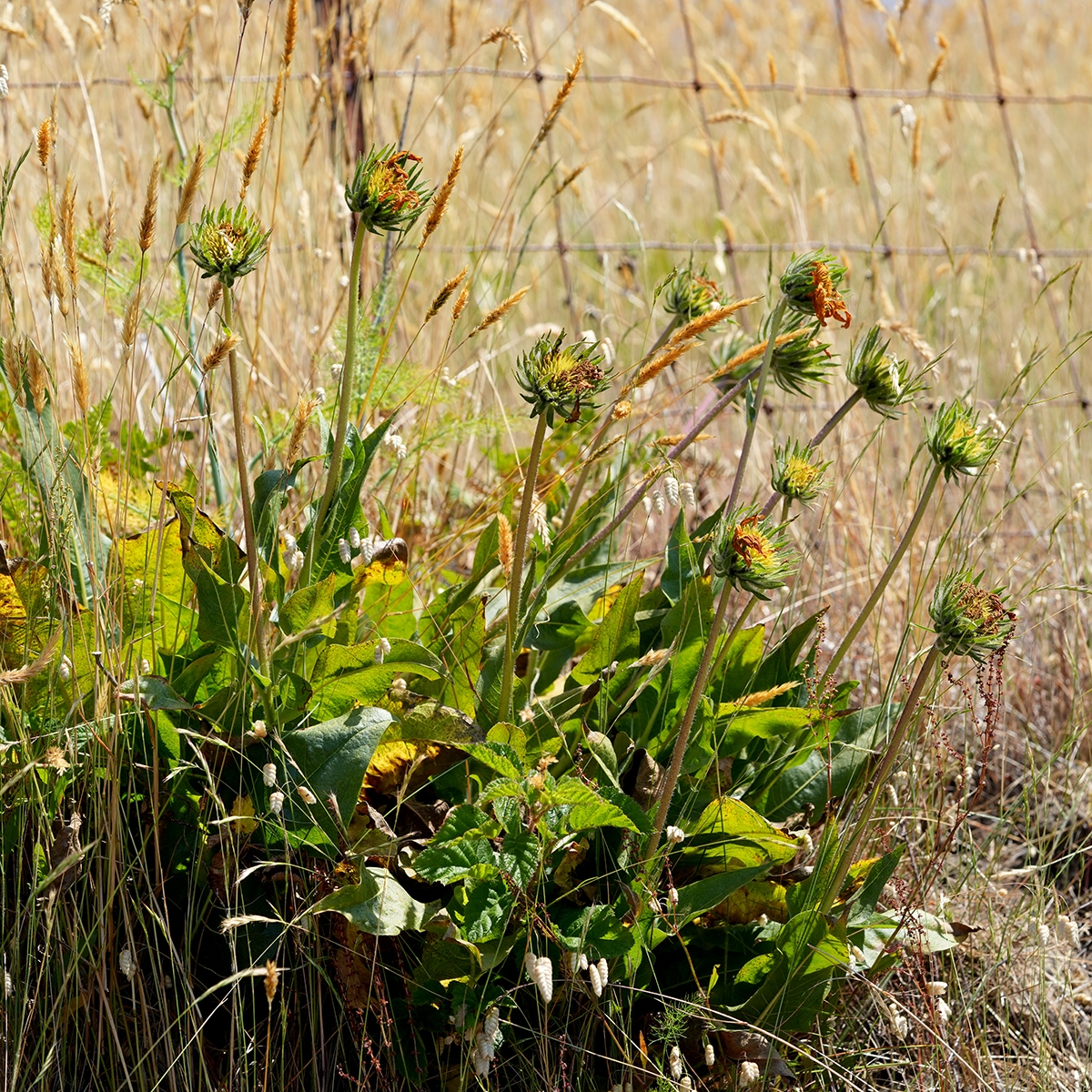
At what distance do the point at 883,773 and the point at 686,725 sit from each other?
215 mm

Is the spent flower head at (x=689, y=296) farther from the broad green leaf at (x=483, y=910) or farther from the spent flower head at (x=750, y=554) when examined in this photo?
the broad green leaf at (x=483, y=910)

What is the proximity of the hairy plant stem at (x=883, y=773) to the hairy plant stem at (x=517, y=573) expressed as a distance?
15.2 inches

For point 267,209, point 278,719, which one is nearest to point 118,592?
point 278,719

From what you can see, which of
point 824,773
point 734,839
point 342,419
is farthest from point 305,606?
point 824,773

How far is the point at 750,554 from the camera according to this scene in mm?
1124

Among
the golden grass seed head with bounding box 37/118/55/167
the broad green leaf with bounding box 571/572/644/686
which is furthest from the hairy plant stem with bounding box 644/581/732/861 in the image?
the golden grass seed head with bounding box 37/118/55/167

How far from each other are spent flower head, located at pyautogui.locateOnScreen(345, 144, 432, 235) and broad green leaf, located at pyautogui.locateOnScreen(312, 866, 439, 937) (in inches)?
25.0

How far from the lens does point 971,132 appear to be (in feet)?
19.2

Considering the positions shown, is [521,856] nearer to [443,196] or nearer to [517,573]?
[517,573]

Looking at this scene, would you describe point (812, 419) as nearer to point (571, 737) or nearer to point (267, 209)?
point (267, 209)

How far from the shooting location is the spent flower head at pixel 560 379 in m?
1.14

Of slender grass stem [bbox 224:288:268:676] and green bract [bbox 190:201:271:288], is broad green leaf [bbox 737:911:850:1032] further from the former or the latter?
green bract [bbox 190:201:271:288]

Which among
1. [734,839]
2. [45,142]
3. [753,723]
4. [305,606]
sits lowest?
[734,839]

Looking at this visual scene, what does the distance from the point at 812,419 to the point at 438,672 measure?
1.58m
